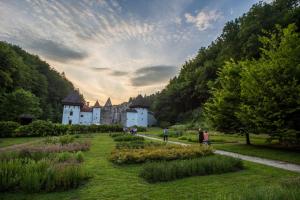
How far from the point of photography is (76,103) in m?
60.5

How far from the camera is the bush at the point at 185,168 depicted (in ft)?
23.8

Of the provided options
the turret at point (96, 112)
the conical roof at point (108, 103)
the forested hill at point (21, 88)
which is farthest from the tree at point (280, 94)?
the conical roof at point (108, 103)

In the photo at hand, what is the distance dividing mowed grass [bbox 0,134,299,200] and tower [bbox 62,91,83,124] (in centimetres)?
5517

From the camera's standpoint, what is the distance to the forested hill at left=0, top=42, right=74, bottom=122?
130 feet

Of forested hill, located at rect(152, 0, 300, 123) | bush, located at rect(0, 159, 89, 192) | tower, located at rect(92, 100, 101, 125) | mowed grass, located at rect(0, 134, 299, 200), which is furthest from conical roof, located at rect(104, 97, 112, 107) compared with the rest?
bush, located at rect(0, 159, 89, 192)

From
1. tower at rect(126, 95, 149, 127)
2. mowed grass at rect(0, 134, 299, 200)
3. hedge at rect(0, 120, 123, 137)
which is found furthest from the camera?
tower at rect(126, 95, 149, 127)

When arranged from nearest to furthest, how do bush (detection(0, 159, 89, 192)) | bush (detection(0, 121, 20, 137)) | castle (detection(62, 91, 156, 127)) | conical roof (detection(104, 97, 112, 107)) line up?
bush (detection(0, 159, 89, 192)) → bush (detection(0, 121, 20, 137)) → castle (detection(62, 91, 156, 127)) → conical roof (detection(104, 97, 112, 107))

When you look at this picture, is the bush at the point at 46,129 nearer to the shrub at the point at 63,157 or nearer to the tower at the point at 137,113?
the shrub at the point at 63,157

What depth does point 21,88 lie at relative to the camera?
1774 inches

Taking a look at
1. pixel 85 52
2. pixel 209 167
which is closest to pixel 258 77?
pixel 209 167

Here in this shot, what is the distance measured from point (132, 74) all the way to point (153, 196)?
24960 mm

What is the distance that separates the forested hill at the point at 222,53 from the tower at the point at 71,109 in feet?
80.2

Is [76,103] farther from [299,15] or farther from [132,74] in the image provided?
[299,15]

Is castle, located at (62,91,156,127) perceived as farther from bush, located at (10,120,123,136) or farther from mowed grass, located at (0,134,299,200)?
mowed grass, located at (0,134,299,200)
